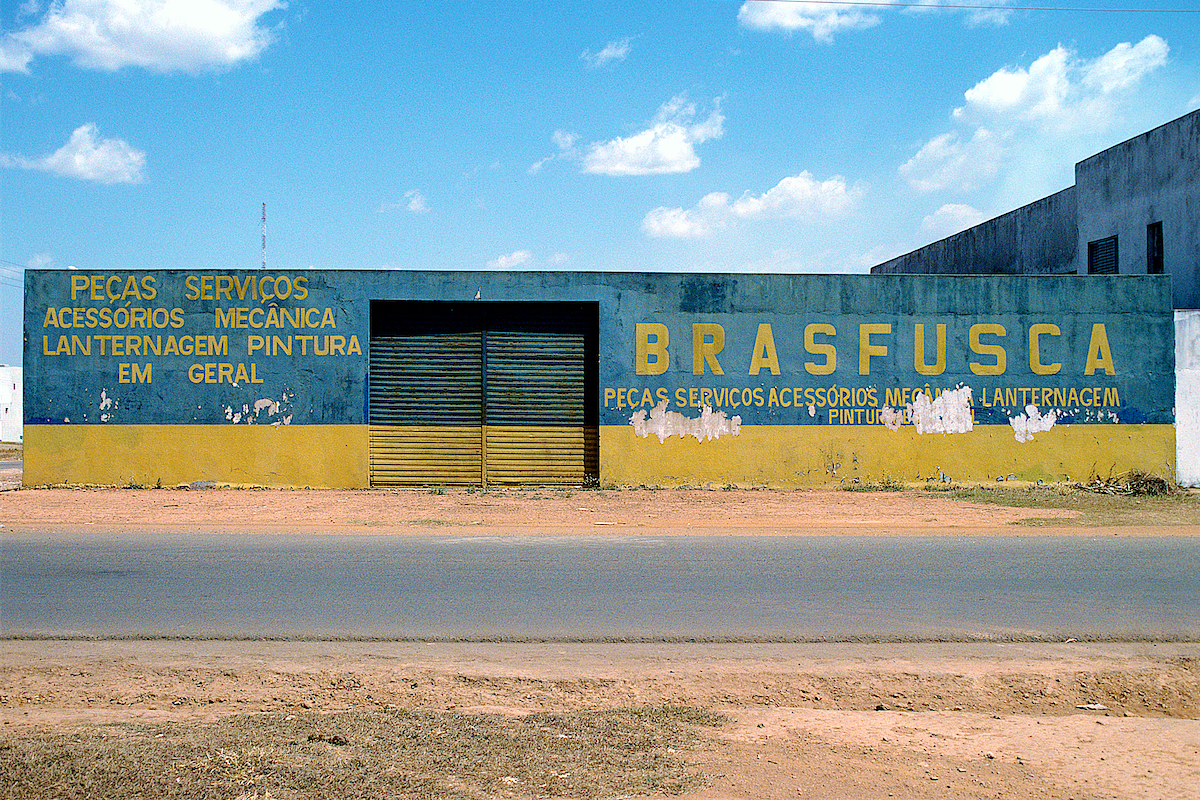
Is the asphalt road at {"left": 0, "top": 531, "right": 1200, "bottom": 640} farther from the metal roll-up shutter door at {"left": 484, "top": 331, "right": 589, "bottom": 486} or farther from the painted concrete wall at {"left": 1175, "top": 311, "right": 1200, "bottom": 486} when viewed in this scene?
the painted concrete wall at {"left": 1175, "top": 311, "right": 1200, "bottom": 486}

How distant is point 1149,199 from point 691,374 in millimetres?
13529

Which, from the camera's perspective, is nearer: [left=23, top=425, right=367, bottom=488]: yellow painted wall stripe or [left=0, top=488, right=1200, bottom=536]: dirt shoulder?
[left=0, top=488, right=1200, bottom=536]: dirt shoulder

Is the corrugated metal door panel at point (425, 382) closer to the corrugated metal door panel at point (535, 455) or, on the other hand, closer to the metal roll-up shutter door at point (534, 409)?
the metal roll-up shutter door at point (534, 409)

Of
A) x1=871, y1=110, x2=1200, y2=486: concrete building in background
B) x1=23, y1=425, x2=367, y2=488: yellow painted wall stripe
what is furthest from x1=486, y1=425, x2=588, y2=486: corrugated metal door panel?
x1=871, y1=110, x2=1200, y2=486: concrete building in background

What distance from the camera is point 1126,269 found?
2486 cm

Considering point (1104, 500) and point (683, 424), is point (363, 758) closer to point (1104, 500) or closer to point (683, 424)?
point (683, 424)

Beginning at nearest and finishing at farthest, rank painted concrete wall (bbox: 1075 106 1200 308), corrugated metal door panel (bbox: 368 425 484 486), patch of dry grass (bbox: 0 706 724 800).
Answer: patch of dry grass (bbox: 0 706 724 800)
corrugated metal door panel (bbox: 368 425 484 486)
painted concrete wall (bbox: 1075 106 1200 308)

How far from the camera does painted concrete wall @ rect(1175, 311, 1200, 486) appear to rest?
63.6ft

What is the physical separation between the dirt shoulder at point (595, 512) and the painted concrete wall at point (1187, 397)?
227cm

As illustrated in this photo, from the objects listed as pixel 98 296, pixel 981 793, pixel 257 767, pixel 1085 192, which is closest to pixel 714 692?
pixel 981 793

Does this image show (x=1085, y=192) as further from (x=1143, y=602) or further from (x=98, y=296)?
(x=98, y=296)

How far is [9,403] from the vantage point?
143 feet

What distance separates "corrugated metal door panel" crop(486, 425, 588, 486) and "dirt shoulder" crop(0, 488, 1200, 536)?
389mm

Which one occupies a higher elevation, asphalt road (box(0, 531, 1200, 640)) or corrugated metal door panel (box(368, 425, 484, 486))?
corrugated metal door panel (box(368, 425, 484, 486))
